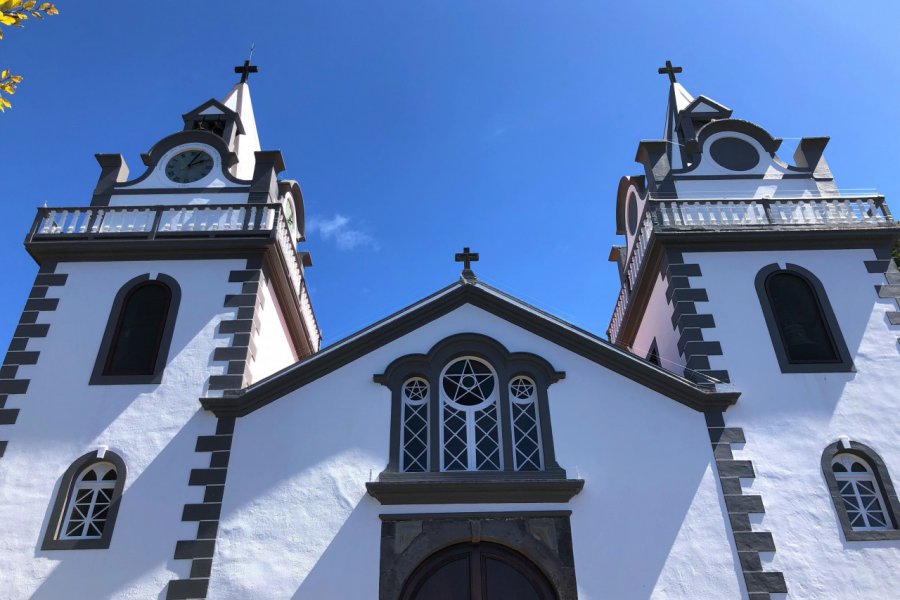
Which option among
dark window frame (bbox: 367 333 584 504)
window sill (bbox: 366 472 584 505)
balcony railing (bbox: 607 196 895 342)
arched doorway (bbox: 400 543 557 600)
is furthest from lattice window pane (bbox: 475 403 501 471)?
balcony railing (bbox: 607 196 895 342)

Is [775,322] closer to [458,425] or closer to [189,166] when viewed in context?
[458,425]

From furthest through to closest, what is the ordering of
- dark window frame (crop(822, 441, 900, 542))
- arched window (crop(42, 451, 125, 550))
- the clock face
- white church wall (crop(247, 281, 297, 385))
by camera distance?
the clock face < white church wall (crop(247, 281, 297, 385)) < arched window (crop(42, 451, 125, 550)) < dark window frame (crop(822, 441, 900, 542))

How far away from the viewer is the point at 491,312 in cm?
1402

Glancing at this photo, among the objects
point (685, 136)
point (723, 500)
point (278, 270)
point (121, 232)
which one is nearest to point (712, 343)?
point (723, 500)

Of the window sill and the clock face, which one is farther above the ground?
the clock face

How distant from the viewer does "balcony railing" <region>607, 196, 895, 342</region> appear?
15.0m

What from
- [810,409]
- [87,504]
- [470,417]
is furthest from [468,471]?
[87,504]

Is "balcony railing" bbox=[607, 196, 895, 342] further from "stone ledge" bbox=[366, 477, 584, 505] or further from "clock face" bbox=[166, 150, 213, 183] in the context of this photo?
"clock face" bbox=[166, 150, 213, 183]

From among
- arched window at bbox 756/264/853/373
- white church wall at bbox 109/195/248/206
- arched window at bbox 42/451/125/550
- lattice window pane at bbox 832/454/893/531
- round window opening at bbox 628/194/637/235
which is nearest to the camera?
arched window at bbox 42/451/125/550

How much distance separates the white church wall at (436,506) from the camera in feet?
37.5

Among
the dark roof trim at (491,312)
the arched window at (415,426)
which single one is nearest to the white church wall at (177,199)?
the dark roof trim at (491,312)

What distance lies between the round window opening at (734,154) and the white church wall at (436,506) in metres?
6.18

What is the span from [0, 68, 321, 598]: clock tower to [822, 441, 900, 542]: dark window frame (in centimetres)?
940

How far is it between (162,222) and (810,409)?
12.2 meters
